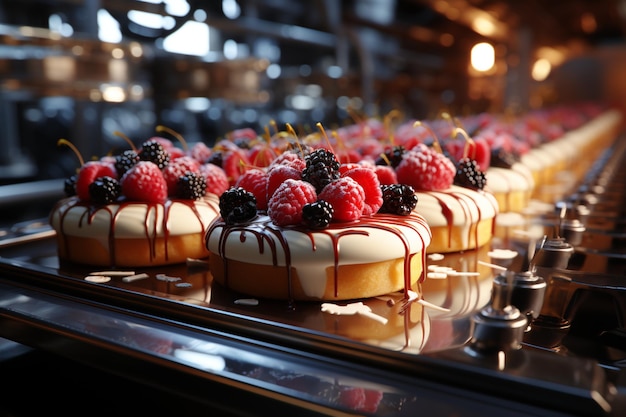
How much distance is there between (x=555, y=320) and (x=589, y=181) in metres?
1.88

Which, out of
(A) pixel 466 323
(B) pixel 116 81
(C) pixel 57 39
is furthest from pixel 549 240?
(C) pixel 57 39

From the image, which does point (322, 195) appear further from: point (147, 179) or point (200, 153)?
point (200, 153)

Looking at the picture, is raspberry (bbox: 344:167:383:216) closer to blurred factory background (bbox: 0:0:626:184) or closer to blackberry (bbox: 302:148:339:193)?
blackberry (bbox: 302:148:339:193)

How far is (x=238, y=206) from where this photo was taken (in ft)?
4.29

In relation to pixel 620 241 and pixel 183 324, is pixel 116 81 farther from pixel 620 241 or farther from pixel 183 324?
pixel 620 241

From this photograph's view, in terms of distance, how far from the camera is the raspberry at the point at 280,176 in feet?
4.35

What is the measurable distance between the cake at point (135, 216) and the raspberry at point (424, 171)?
538 millimetres

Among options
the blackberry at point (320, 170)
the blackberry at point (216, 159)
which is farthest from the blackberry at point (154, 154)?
the blackberry at point (320, 170)

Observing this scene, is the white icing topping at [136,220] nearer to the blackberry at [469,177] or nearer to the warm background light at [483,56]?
the blackberry at [469,177]

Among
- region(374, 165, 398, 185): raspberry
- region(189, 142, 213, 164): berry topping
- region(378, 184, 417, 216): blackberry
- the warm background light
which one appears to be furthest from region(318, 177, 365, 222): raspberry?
the warm background light

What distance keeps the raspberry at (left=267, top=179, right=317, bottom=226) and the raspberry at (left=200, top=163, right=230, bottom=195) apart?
0.50 metres

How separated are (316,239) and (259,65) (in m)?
1.63

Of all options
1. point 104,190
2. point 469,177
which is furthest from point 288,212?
point 469,177

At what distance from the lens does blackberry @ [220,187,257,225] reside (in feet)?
4.24
